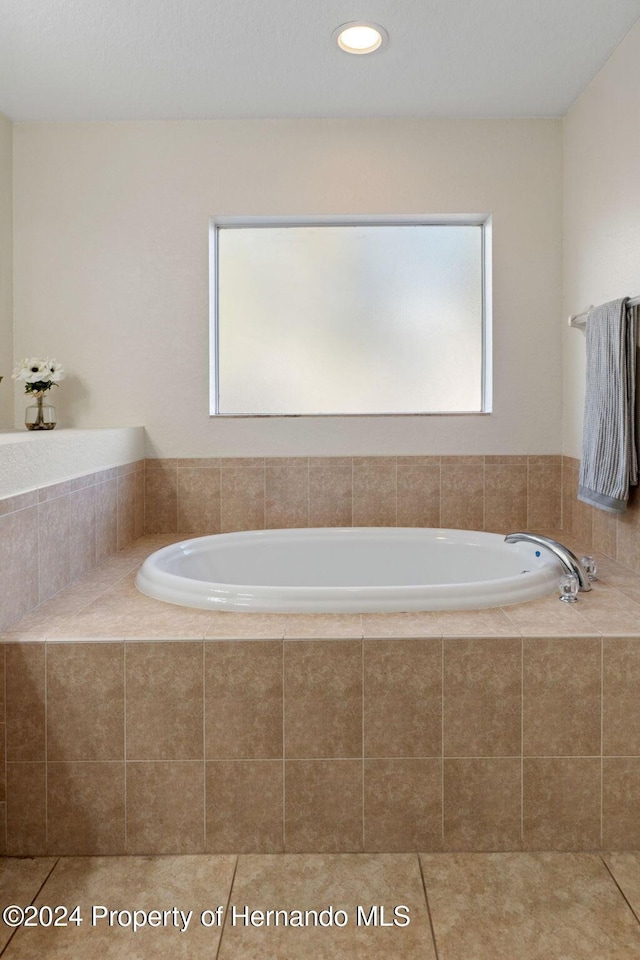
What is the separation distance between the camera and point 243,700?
153 cm

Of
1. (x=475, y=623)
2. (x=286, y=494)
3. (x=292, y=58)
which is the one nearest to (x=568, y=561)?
(x=475, y=623)

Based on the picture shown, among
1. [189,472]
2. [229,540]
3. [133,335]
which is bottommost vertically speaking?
[229,540]

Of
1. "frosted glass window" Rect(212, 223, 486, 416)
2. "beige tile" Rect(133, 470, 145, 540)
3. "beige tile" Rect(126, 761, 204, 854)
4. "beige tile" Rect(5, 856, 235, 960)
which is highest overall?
"frosted glass window" Rect(212, 223, 486, 416)

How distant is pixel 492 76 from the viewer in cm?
243

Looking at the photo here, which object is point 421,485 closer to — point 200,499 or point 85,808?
point 200,499

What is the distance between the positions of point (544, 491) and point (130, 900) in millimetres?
2203

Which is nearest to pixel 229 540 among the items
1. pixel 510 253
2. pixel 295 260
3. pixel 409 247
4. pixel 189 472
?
pixel 189 472

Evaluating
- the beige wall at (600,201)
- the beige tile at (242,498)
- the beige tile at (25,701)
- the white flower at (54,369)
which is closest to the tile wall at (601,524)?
the beige wall at (600,201)

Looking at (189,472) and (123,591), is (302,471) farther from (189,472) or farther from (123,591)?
(123,591)

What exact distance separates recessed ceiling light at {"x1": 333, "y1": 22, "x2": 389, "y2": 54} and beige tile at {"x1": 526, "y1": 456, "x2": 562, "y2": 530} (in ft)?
5.59

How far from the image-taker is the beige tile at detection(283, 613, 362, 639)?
5.10 ft

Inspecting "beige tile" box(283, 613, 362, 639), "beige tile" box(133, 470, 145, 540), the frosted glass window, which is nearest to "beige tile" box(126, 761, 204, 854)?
"beige tile" box(283, 613, 362, 639)

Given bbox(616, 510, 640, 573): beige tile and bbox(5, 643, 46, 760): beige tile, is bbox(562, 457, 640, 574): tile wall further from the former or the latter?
bbox(5, 643, 46, 760): beige tile

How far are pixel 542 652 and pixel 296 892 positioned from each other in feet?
2.52
